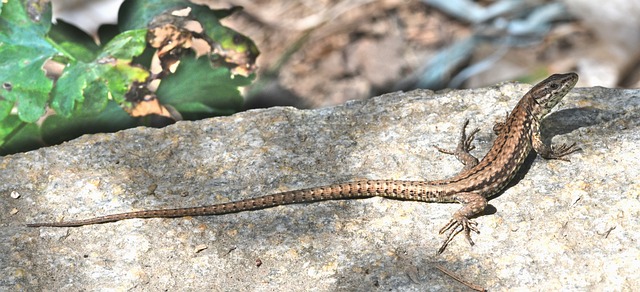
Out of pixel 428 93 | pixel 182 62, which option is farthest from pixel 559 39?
pixel 182 62

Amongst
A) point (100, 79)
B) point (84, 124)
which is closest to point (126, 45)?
point (100, 79)

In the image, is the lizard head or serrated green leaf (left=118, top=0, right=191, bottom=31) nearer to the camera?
the lizard head

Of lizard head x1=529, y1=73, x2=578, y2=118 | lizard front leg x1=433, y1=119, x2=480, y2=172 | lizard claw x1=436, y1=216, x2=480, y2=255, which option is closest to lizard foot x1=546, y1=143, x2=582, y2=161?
lizard head x1=529, y1=73, x2=578, y2=118

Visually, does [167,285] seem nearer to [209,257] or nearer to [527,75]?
[209,257]

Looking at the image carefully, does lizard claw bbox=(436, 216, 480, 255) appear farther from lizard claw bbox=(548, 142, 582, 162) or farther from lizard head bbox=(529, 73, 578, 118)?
lizard head bbox=(529, 73, 578, 118)

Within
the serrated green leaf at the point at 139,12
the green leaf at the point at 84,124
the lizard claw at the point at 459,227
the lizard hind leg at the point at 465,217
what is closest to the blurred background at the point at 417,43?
the serrated green leaf at the point at 139,12

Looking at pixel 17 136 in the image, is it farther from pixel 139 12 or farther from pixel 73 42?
pixel 139 12
